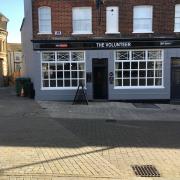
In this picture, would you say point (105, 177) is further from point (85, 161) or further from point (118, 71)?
point (118, 71)

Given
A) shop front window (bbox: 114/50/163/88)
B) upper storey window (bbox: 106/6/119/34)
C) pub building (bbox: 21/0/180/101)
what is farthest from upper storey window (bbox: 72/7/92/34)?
shop front window (bbox: 114/50/163/88)

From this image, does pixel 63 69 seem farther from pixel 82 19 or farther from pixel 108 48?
pixel 82 19

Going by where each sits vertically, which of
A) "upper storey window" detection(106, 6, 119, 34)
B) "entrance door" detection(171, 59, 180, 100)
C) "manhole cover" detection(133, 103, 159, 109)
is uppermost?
"upper storey window" detection(106, 6, 119, 34)

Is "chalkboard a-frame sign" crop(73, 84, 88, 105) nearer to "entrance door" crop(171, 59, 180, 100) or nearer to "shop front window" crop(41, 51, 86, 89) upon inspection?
"shop front window" crop(41, 51, 86, 89)

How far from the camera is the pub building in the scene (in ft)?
67.3

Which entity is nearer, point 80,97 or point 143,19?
point 80,97

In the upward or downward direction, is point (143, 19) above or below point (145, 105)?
above

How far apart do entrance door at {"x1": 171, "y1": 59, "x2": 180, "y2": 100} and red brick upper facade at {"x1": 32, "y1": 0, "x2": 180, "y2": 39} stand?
1734mm

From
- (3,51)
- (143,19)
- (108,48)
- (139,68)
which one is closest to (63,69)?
(108,48)

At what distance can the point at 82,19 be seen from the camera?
20719 millimetres

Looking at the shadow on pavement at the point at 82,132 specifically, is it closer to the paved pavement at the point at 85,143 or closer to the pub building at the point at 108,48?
the paved pavement at the point at 85,143

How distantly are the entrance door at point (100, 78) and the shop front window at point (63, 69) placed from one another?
73 centimetres

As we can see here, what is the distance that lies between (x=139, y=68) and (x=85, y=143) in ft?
38.3

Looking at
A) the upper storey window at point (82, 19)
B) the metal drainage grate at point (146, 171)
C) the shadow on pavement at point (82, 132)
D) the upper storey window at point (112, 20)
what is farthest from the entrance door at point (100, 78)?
the metal drainage grate at point (146, 171)
